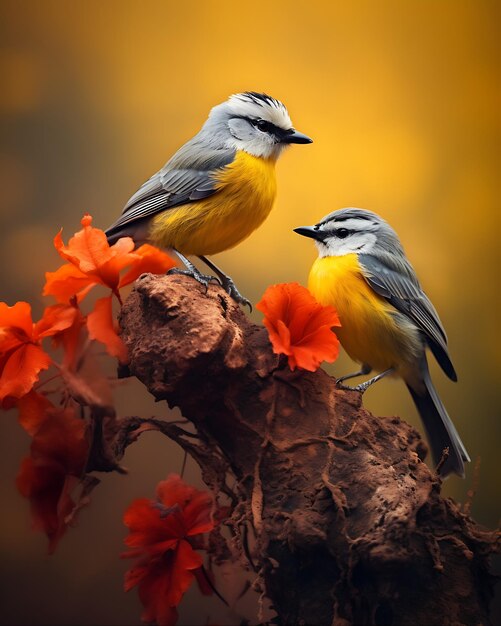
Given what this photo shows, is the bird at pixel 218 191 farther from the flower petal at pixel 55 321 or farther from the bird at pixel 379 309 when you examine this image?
the flower petal at pixel 55 321

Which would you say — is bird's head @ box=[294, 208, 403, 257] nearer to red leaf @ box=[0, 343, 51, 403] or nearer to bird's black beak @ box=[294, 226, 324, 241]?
bird's black beak @ box=[294, 226, 324, 241]

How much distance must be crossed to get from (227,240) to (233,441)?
613 mm

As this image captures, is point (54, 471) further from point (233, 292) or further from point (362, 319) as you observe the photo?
point (362, 319)

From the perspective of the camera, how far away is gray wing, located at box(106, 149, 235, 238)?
189 centimetres

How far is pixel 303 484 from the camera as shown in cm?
141

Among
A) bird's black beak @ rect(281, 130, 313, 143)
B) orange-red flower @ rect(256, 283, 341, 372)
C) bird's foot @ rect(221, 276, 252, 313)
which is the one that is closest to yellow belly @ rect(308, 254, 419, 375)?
bird's foot @ rect(221, 276, 252, 313)

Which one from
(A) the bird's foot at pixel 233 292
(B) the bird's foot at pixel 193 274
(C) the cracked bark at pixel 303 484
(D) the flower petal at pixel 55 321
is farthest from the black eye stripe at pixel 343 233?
(D) the flower petal at pixel 55 321

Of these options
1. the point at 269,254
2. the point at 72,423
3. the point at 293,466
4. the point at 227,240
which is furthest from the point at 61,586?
the point at 269,254

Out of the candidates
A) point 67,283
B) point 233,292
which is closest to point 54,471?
point 67,283

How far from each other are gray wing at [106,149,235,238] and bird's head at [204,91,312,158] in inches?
2.6

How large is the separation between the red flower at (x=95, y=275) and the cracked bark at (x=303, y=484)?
0.04m

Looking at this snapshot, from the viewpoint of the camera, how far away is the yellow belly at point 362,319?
191 cm

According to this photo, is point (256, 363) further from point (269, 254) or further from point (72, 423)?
point (269, 254)

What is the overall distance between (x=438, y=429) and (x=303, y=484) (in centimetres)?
74
